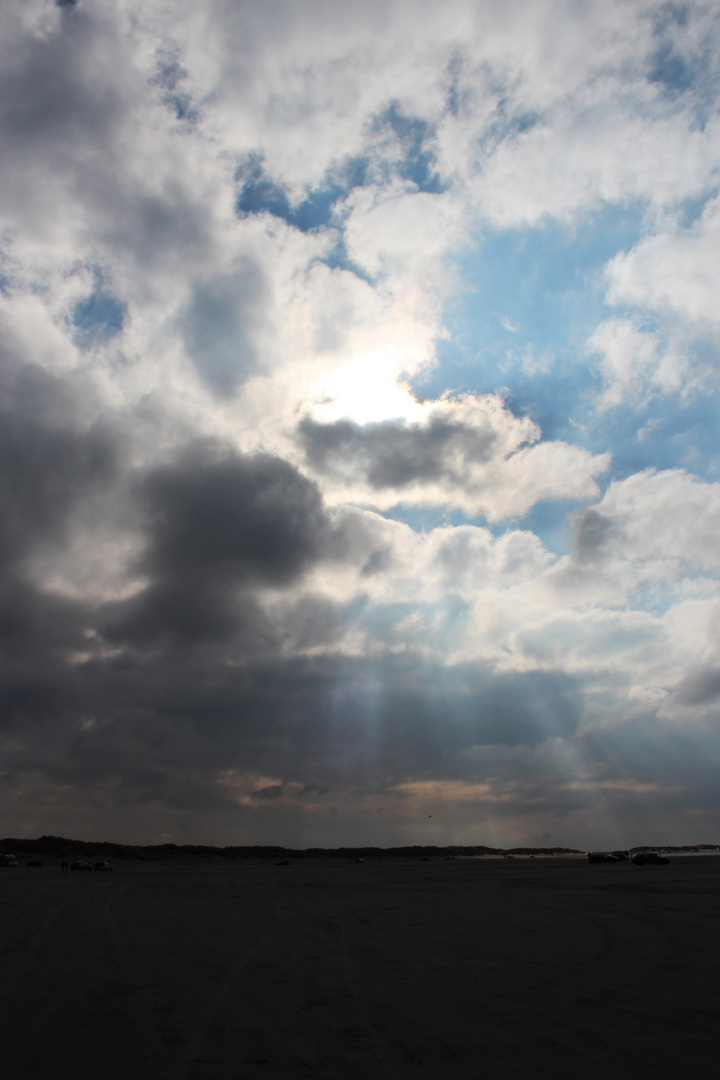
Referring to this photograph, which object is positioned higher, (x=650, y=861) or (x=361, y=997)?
(x=650, y=861)

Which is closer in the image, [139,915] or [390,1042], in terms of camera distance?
[390,1042]

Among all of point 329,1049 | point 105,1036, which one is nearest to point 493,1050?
point 329,1049

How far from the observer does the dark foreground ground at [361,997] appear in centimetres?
845

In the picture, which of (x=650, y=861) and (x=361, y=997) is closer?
(x=361, y=997)

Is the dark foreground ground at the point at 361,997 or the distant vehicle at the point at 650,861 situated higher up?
the distant vehicle at the point at 650,861

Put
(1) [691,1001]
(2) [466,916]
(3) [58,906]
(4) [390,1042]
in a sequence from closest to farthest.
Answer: (4) [390,1042], (1) [691,1001], (2) [466,916], (3) [58,906]

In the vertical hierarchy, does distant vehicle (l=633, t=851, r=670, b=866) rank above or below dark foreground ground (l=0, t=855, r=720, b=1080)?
above

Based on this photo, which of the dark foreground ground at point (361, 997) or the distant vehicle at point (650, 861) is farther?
the distant vehicle at point (650, 861)

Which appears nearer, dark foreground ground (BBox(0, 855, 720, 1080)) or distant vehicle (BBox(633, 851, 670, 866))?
dark foreground ground (BBox(0, 855, 720, 1080))

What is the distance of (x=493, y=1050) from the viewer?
8.83 metres

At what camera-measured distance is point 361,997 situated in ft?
38.1

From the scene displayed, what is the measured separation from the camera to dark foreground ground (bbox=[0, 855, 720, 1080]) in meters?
Result: 8.45

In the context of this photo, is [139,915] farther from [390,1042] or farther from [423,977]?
[390,1042]

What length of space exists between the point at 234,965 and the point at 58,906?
66.7 feet
